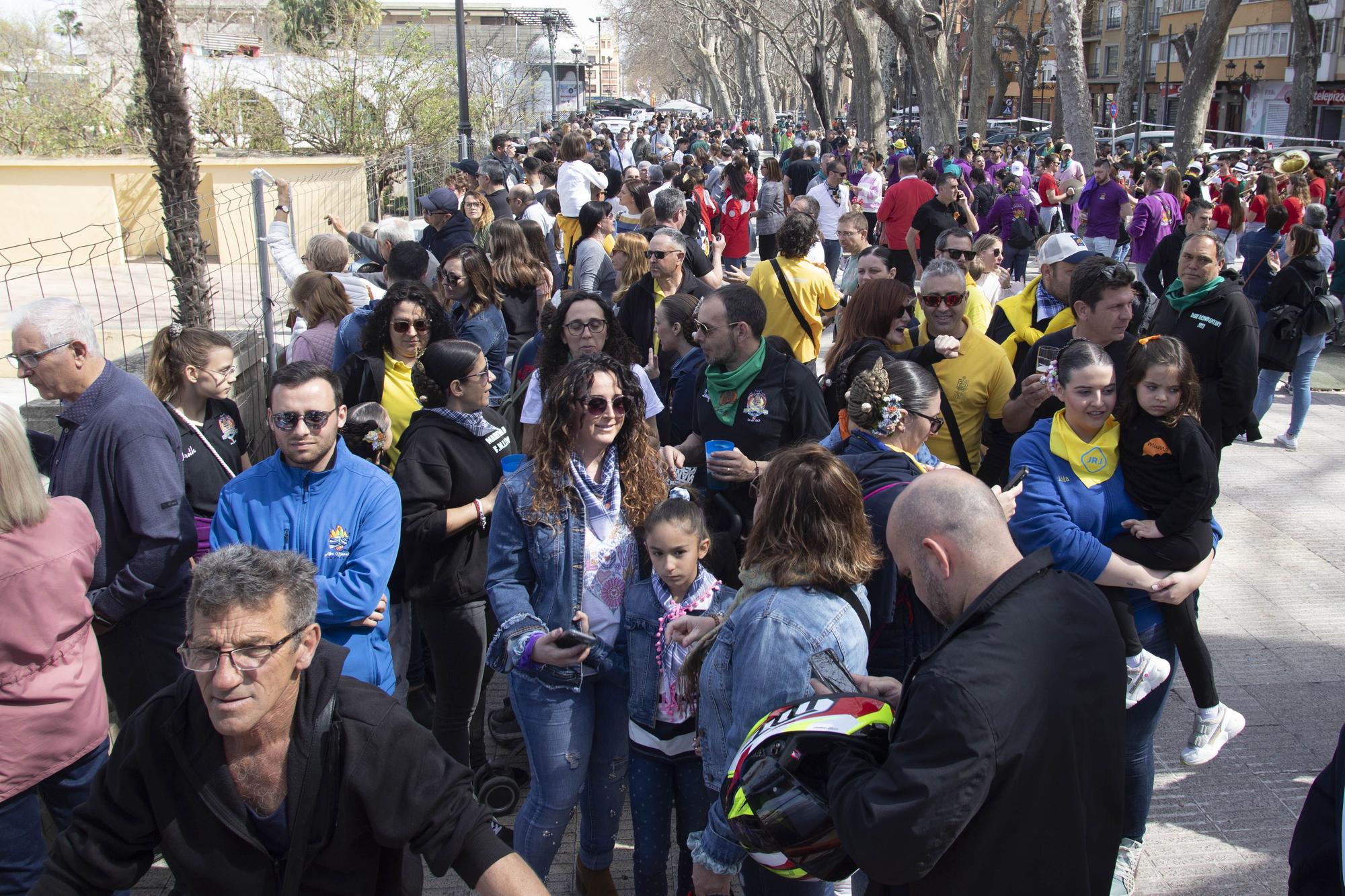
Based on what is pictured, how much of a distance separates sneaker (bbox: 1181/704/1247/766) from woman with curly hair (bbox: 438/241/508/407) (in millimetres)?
3704

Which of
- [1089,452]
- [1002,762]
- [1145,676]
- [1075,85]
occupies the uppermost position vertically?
[1075,85]

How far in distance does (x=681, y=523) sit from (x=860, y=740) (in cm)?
111

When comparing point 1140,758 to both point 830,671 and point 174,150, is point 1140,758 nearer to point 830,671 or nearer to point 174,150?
point 830,671

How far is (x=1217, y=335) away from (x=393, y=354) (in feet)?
13.0

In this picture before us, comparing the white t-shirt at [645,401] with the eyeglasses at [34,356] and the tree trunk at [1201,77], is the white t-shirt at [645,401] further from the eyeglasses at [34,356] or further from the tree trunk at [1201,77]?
the tree trunk at [1201,77]

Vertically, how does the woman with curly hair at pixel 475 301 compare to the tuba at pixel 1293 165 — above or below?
below

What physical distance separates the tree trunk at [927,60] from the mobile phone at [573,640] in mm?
22051

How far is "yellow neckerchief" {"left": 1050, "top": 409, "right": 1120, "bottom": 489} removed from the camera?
361 centimetres

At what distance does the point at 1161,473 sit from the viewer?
3566 millimetres

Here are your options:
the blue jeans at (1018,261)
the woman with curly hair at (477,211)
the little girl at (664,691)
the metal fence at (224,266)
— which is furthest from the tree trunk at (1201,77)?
the little girl at (664,691)

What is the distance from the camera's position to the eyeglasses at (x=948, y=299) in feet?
15.4

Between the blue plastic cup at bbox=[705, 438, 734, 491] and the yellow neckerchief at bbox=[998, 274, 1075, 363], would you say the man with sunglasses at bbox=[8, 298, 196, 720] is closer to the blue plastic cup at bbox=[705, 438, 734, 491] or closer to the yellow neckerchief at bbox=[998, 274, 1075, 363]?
the blue plastic cup at bbox=[705, 438, 734, 491]

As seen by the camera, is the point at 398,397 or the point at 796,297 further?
the point at 796,297

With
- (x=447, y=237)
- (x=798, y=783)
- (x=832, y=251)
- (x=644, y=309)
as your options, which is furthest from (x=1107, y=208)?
(x=798, y=783)
